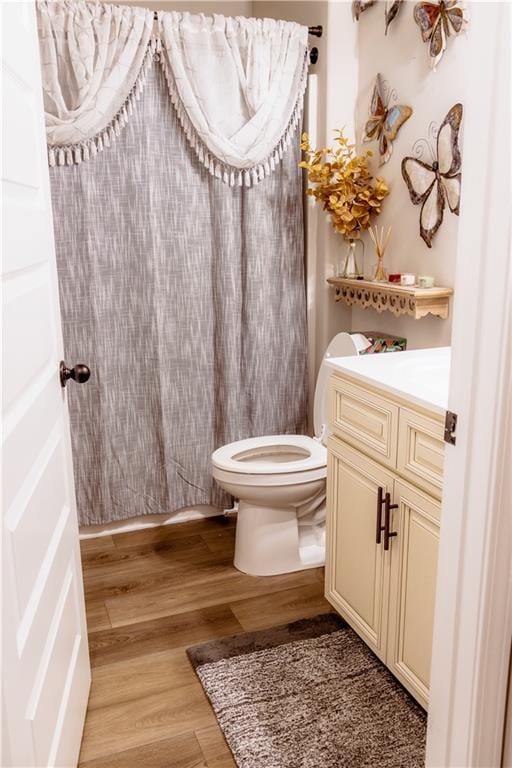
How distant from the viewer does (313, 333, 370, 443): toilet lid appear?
2474mm

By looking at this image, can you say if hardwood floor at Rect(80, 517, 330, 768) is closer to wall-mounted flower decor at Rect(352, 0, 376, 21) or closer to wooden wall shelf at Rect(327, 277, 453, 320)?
wooden wall shelf at Rect(327, 277, 453, 320)

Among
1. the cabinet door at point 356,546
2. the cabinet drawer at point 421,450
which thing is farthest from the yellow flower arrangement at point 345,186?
the cabinet drawer at point 421,450

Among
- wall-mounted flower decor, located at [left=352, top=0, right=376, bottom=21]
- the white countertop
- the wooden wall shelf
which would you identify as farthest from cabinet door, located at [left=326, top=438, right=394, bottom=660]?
wall-mounted flower decor, located at [left=352, top=0, right=376, bottom=21]

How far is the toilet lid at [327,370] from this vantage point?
97.4 inches

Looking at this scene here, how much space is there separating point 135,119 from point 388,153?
3.13ft

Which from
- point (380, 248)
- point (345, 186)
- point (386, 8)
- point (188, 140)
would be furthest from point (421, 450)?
point (386, 8)

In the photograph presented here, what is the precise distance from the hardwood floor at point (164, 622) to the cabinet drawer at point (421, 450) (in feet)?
2.68

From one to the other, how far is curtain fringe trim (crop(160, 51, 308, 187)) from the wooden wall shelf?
1.75 feet

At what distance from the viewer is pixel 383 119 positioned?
2518 mm

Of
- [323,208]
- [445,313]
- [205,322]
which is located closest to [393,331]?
[445,313]

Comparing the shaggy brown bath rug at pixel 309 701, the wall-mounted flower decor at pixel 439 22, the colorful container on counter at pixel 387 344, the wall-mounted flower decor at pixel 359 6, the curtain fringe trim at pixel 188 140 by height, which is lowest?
the shaggy brown bath rug at pixel 309 701

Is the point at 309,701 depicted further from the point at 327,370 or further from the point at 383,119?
the point at 383,119

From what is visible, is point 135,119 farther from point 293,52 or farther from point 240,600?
point 240,600

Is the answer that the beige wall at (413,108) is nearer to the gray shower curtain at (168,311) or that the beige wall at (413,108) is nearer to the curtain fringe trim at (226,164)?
the curtain fringe trim at (226,164)
